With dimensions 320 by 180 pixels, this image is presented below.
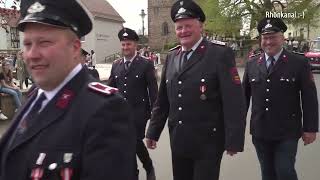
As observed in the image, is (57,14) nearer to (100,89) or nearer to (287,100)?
(100,89)

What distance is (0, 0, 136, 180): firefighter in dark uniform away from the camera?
6.64 ft

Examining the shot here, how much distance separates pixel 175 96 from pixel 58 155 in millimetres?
2355

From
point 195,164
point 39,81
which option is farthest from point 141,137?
point 39,81

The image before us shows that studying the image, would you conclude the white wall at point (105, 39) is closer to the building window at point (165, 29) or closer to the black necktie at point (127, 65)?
the building window at point (165, 29)

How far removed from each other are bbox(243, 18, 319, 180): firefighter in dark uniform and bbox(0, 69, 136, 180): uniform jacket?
303cm

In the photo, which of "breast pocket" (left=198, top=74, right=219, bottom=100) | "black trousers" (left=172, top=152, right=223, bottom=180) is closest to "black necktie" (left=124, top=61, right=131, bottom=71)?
"black trousers" (left=172, top=152, right=223, bottom=180)

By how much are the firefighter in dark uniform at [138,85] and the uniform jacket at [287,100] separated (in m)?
1.58

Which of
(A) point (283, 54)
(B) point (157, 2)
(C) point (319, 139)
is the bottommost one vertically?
(C) point (319, 139)

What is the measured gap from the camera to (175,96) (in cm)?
433

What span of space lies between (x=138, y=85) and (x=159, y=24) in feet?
243

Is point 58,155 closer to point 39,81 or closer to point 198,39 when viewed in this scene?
point 39,81

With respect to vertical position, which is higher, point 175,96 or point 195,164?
point 175,96

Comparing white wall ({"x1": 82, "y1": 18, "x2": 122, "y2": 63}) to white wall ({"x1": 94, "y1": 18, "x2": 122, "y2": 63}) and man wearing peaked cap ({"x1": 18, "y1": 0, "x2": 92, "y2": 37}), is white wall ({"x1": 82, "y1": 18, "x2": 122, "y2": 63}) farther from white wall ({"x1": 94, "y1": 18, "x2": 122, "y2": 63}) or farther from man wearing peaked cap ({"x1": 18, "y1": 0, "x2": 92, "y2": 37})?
man wearing peaked cap ({"x1": 18, "y1": 0, "x2": 92, "y2": 37})

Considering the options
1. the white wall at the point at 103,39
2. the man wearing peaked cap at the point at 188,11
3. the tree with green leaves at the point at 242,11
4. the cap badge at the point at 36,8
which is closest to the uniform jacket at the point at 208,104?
the man wearing peaked cap at the point at 188,11
